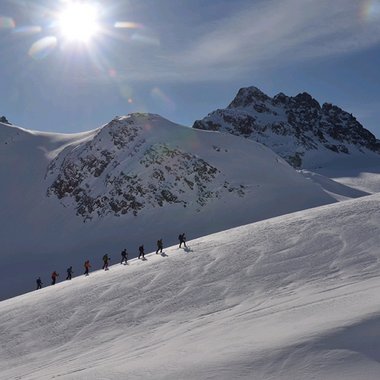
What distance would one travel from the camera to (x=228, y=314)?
11.6 meters

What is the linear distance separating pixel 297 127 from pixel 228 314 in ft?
494

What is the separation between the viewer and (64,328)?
14273mm

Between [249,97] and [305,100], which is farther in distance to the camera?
[305,100]

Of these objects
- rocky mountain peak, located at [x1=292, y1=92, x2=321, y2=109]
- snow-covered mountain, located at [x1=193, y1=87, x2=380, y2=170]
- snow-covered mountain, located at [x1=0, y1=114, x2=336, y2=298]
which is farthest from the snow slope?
rocky mountain peak, located at [x1=292, y1=92, x2=321, y2=109]

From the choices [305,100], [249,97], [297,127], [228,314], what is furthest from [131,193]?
[305,100]

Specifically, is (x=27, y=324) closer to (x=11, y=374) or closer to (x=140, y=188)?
(x=11, y=374)

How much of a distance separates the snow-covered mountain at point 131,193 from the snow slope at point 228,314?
64.5ft

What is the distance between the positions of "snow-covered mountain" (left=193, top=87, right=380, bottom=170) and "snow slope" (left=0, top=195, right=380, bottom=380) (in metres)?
108

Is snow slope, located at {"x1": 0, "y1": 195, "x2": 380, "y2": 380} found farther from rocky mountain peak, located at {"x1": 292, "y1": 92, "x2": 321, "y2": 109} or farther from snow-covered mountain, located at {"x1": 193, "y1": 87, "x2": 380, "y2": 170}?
rocky mountain peak, located at {"x1": 292, "y1": 92, "x2": 321, "y2": 109}

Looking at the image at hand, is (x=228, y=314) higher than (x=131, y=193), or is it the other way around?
(x=131, y=193)

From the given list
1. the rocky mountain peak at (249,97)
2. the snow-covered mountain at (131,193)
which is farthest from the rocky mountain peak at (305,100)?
the snow-covered mountain at (131,193)

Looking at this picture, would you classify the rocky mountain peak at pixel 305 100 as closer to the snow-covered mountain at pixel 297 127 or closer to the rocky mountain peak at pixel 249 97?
the snow-covered mountain at pixel 297 127

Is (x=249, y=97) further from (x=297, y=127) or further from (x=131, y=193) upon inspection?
(x=131, y=193)

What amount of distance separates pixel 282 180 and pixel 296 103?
134m
